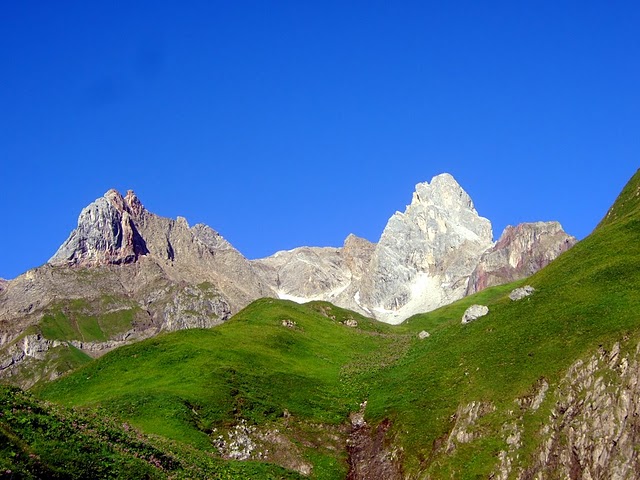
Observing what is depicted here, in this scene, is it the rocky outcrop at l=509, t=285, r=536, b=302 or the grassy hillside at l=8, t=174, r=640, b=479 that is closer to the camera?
the grassy hillside at l=8, t=174, r=640, b=479

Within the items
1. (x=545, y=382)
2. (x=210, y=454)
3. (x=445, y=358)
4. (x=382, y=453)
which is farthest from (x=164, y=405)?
(x=545, y=382)

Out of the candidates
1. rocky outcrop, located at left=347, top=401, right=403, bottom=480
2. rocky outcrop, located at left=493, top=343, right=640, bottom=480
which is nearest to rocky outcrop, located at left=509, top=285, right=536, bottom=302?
rocky outcrop, located at left=347, top=401, right=403, bottom=480

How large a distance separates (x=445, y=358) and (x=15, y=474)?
164 ft

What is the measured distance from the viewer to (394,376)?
78.2 meters

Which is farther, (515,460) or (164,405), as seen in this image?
(164,405)

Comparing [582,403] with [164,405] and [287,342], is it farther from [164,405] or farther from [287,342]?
[287,342]

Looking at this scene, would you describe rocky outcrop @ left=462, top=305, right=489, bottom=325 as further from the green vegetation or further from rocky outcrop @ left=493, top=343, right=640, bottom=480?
the green vegetation

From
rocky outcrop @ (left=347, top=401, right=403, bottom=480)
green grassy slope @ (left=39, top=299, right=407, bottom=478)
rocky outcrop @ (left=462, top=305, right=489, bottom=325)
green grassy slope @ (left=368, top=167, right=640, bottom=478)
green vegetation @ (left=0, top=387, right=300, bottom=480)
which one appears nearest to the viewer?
green vegetation @ (left=0, top=387, right=300, bottom=480)

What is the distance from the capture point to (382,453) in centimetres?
6325

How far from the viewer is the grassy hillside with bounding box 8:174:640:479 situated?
58.9 metres

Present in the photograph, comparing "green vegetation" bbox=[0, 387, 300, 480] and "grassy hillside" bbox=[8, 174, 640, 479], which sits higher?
"grassy hillside" bbox=[8, 174, 640, 479]

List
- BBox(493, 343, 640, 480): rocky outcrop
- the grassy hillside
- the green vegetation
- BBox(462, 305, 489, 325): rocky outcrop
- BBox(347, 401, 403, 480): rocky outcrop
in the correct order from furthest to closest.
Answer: BBox(462, 305, 489, 325): rocky outcrop < BBox(347, 401, 403, 480): rocky outcrop < the grassy hillside < BBox(493, 343, 640, 480): rocky outcrop < the green vegetation

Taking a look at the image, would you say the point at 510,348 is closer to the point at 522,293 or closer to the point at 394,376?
the point at 394,376

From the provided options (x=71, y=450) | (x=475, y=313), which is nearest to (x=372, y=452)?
(x=475, y=313)
